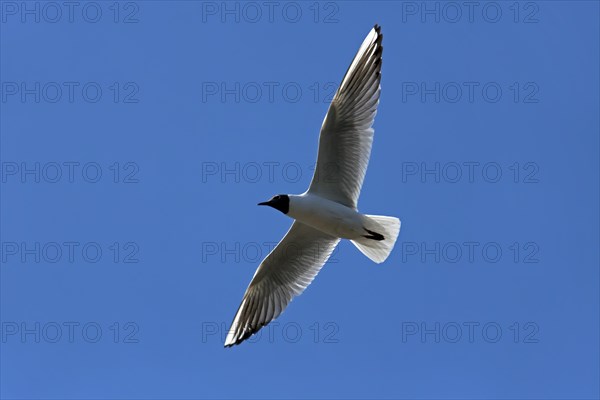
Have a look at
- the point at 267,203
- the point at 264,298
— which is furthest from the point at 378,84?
the point at 264,298

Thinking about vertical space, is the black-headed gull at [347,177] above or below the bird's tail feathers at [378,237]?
above

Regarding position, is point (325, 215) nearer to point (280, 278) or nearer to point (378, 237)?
point (378, 237)

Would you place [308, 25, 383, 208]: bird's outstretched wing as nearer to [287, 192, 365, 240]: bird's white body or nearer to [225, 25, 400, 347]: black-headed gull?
[225, 25, 400, 347]: black-headed gull

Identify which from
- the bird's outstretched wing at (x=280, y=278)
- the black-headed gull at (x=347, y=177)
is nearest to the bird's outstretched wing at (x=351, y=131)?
the black-headed gull at (x=347, y=177)

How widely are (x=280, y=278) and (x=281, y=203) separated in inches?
39.3

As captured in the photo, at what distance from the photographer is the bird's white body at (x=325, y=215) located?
27.1 feet

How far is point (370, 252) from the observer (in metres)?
8.70

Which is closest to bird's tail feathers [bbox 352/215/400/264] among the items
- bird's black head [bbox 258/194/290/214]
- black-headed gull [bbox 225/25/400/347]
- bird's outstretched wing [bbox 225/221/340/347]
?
black-headed gull [bbox 225/25/400/347]

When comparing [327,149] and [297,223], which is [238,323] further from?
[327,149]

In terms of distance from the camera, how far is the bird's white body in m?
8.27

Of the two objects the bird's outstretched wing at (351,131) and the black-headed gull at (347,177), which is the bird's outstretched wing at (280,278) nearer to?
the black-headed gull at (347,177)

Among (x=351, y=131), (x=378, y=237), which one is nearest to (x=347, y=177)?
(x=351, y=131)

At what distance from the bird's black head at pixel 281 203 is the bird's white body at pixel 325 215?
34 mm

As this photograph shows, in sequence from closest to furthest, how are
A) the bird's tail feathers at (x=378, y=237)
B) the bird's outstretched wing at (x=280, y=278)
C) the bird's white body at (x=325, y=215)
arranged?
the bird's white body at (x=325, y=215)
the bird's tail feathers at (x=378, y=237)
the bird's outstretched wing at (x=280, y=278)
